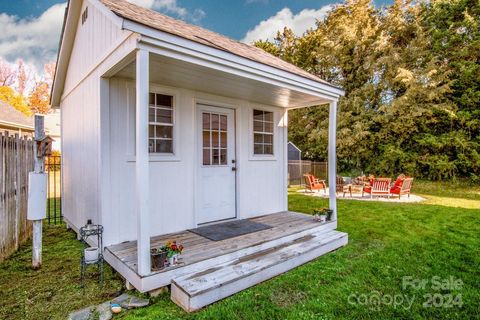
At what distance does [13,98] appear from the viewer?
2036 centimetres

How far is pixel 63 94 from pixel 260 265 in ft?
20.5

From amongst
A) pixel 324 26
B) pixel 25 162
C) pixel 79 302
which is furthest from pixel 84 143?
pixel 324 26

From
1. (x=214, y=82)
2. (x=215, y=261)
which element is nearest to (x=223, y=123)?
(x=214, y=82)

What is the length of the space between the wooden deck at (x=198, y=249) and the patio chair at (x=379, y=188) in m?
6.05

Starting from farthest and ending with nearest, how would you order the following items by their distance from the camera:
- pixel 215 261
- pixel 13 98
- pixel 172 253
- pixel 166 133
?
pixel 13 98, pixel 166 133, pixel 215 261, pixel 172 253

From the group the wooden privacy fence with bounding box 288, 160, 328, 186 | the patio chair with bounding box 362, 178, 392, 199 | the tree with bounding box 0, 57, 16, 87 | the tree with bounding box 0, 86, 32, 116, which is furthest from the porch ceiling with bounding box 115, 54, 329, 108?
the tree with bounding box 0, 57, 16, 87

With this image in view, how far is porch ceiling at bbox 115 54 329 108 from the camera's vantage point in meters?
3.54

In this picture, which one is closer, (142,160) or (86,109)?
(142,160)

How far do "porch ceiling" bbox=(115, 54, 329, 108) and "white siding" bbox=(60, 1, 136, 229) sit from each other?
1.23 feet

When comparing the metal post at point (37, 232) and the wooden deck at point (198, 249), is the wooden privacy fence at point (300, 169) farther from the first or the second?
the metal post at point (37, 232)

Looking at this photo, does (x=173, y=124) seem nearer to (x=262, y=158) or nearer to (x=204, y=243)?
(x=204, y=243)

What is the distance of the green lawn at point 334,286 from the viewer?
2674mm

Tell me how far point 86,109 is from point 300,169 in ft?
38.6

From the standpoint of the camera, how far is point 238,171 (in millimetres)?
5465
